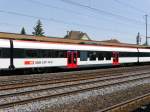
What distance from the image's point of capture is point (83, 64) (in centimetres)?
3209

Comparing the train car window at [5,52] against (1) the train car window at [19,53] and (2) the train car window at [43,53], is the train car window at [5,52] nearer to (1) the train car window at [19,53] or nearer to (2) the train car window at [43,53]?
(1) the train car window at [19,53]

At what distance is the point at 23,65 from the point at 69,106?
13.0 meters

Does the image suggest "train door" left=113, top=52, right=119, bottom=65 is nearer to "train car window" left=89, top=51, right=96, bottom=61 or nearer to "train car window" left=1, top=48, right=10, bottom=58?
"train car window" left=89, top=51, right=96, bottom=61

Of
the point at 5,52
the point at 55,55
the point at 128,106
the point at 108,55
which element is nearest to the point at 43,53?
the point at 55,55

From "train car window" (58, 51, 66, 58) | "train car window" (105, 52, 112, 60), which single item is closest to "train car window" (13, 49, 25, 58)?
"train car window" (58, 51, 66, 58)

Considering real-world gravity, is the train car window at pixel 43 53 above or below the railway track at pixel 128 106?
above

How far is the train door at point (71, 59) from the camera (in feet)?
98.4

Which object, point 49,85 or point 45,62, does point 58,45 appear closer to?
point 45,62

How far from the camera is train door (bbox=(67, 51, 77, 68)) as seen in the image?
1181 inches

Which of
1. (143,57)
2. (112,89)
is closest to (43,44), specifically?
(112,89)

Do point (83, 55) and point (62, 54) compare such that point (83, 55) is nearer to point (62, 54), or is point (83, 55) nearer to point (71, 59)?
point (71, 59)

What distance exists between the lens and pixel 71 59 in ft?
99.5

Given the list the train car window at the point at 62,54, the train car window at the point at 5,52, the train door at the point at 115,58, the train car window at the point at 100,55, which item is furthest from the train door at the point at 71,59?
the train door at the point at 115,58

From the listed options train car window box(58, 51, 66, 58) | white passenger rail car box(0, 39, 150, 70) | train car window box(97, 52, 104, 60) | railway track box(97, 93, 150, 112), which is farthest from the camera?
train car window box(97, 52, 104, 60)
